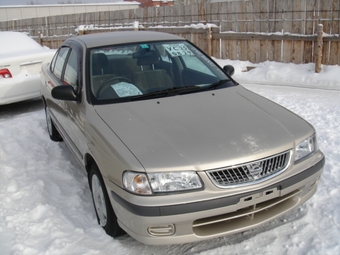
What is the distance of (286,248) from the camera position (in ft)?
9.87

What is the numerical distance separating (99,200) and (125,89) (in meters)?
1.11

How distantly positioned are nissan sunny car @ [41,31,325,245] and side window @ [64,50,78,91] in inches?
1.1

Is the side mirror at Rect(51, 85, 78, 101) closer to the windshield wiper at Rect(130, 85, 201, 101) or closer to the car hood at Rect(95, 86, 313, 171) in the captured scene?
the car hood at Rect(95, 86, 313, 171)

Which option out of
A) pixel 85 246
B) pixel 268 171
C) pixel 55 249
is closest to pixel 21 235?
pixel 55 249

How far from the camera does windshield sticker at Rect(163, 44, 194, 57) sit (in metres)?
4.41

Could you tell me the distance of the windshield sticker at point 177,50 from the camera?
4.41 m

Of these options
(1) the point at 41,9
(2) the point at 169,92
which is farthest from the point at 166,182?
(1) the point at 41,9

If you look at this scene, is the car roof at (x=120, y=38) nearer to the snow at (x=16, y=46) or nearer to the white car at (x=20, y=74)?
the white car at (x=20, y=74)

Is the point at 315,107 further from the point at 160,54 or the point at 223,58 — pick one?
the point at 223,58

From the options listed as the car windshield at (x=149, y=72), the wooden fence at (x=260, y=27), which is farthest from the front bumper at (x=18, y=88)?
the wooden fence at (x=260, y=27)

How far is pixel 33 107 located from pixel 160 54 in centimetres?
422

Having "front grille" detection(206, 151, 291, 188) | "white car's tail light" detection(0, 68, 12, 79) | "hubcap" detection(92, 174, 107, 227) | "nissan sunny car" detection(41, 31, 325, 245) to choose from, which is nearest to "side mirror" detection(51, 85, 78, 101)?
"nissan sunny car" detection(41, 31, 325, 245)

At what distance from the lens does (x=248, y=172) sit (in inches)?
109

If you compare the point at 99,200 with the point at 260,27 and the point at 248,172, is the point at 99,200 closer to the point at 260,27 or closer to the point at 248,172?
the point at 248,172
